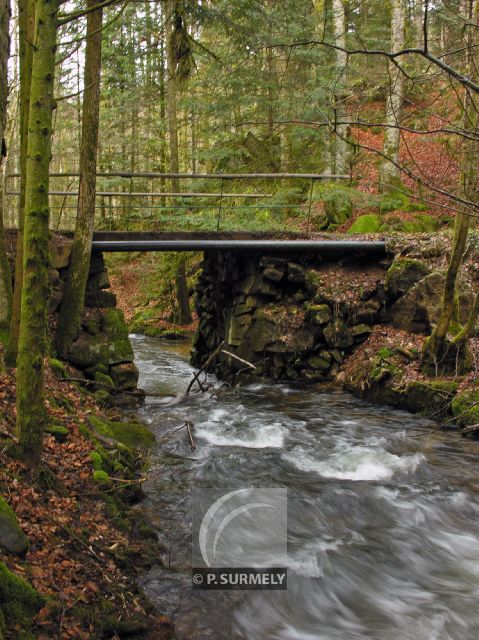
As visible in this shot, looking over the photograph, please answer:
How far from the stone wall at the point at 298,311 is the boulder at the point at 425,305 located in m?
0.62

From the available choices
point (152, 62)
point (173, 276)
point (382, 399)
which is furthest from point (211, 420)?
point (152, 62)

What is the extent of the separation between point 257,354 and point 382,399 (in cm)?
337

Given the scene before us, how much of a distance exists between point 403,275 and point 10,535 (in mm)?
9147

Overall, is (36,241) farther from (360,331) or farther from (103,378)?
(360,331)

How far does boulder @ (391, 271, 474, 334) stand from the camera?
394 inches

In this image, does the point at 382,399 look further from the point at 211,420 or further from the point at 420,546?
the point at 420,546

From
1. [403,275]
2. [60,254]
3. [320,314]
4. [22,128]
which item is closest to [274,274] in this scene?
[320,314]

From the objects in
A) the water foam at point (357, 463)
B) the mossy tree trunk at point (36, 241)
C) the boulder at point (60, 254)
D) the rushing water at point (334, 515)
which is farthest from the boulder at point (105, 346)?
the mossy tree trunk at point (36, 241)

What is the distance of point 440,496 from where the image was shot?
6457 mm

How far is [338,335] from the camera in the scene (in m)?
11.3

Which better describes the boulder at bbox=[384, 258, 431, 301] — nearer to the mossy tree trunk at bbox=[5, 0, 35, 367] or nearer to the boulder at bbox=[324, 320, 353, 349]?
the boulder at bbox=[324, 320, 353, 349]

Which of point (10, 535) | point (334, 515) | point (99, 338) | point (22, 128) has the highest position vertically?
point (22, 128)

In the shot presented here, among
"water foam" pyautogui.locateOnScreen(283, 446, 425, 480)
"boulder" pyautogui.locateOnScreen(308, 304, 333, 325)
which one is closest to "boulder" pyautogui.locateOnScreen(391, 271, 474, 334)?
"boulder" pyautogui.locateOnScreen(308, 304, 333, 325)

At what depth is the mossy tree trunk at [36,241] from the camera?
4191mm
